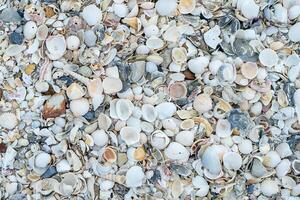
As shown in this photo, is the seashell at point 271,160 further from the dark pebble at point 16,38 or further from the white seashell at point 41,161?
the dark pebble at point 16,38

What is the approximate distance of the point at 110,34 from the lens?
1.44 meters

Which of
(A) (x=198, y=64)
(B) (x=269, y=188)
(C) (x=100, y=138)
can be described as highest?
(A) (x=198, y=64)

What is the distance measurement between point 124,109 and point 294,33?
0.42m

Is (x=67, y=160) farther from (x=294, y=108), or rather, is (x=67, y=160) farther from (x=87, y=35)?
(x=294, y=108)

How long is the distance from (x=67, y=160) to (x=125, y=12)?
0.36 m

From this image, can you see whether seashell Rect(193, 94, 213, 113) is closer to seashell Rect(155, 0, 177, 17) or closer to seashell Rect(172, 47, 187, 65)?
seashell Rect(172, 47, 187, 65)

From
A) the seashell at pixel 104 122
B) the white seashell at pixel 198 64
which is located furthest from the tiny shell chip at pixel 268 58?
the seashell at pixel 104 122

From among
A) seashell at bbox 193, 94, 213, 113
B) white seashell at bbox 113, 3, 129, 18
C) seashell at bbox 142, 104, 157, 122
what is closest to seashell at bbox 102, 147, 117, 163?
seashell at bbox 142, 104, 157, 122

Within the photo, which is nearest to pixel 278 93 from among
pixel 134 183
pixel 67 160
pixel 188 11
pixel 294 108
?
pixel 294 108

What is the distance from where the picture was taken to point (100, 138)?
1.38m

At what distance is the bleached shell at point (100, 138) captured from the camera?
4.52 ft

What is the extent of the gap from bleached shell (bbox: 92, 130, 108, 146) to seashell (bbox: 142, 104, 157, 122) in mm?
96

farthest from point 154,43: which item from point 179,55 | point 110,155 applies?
point 110,155

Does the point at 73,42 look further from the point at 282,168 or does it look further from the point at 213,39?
the point at 282,168
